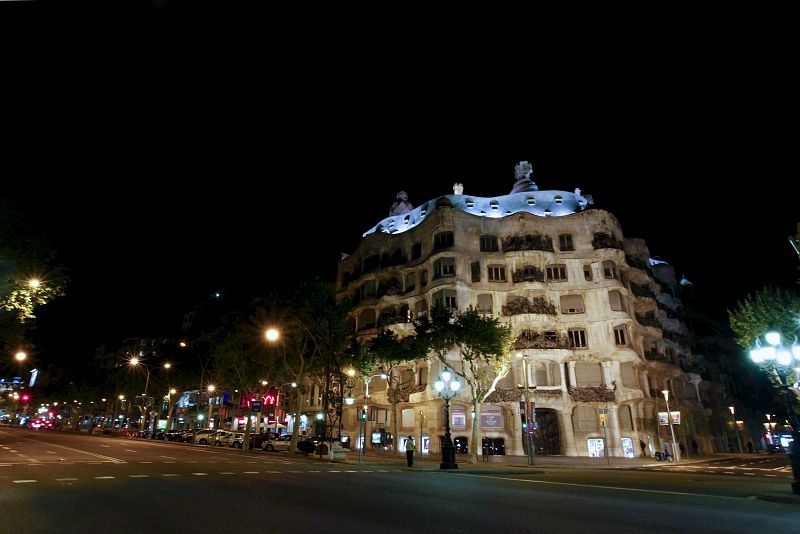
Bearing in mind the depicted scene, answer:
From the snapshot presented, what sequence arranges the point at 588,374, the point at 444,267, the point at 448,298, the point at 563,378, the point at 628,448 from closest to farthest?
the point at 628,448 < the point at 563,378 < the point at 588,374 < the point at 448,298 < the point at 444,267

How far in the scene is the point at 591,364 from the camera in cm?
4616

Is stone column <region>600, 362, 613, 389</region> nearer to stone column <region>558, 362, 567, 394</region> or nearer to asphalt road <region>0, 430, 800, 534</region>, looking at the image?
stone column <region>558, 362, 567, 394</region>

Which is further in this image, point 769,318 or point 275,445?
point 275,445

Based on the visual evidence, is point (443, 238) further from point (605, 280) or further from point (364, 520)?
point (364, 520)

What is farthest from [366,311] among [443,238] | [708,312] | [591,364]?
[708,312]

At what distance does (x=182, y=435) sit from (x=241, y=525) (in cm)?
5374

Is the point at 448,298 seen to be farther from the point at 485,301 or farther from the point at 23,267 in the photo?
the point at 23,267

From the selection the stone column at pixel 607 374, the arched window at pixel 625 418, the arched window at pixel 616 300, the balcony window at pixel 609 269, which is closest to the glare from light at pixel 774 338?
the stone column at pixel 607 374

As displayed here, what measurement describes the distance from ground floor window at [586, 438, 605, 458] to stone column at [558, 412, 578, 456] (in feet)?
4.60

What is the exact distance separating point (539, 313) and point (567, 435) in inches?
444

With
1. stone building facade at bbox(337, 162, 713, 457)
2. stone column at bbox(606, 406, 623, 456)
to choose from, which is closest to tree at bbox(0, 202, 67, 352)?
stone building facade at bbox(337, 162, 713, 457)

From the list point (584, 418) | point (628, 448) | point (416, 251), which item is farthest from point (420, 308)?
point (628, 448)

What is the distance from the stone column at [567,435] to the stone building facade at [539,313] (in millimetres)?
91

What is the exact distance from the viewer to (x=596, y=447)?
43.8m
